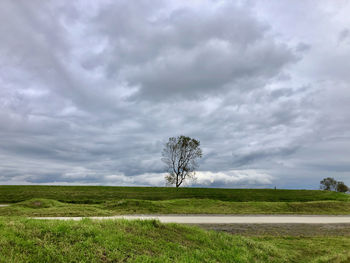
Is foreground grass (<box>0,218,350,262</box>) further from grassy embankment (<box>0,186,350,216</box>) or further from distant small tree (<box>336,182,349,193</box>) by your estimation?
distant small tree (<box>336,182,349,193</box>)

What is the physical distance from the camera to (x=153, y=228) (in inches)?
369

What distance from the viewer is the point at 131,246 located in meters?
7.45

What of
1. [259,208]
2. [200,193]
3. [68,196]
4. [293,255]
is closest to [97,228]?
[293,255]

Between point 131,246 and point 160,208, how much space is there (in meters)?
16.8

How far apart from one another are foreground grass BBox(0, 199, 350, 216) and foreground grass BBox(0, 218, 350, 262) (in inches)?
477

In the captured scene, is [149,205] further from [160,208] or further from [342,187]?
[342,187]

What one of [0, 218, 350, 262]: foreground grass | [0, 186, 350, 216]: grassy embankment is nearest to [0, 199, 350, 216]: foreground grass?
[0, 186, 350, 216]: grassy embankment

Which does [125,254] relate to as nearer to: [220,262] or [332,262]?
[220,262]

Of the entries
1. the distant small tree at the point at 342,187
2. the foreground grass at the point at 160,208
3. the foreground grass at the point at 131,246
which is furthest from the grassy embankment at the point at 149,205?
the distant small tree at the point at 342,187

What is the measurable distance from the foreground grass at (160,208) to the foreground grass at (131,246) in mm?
12120

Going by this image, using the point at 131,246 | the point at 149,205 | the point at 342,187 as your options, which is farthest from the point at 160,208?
the point at 342,187

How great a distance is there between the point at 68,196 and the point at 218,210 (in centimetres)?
1904

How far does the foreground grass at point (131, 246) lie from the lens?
629 cm

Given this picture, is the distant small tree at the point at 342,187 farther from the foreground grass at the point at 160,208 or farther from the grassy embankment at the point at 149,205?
the foreground grass at the point at 160,208
